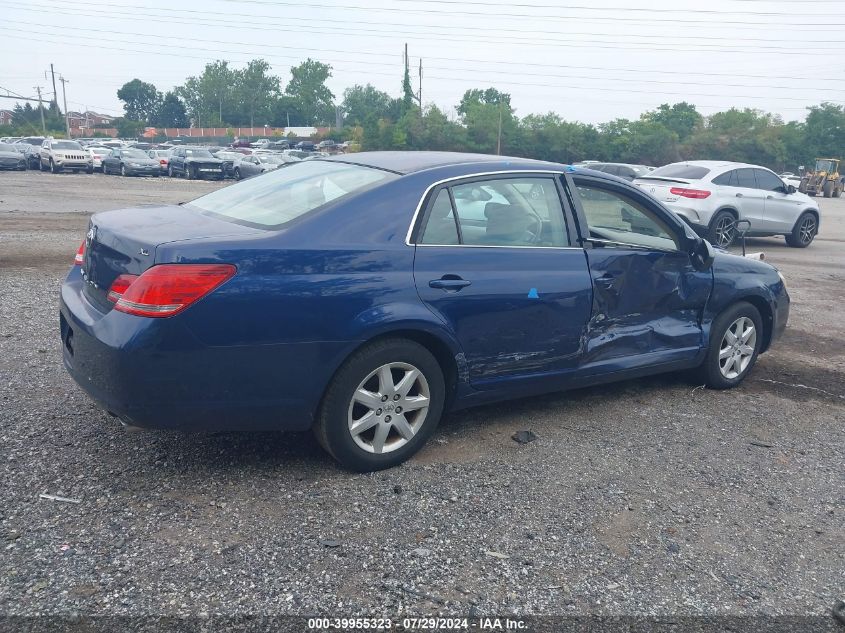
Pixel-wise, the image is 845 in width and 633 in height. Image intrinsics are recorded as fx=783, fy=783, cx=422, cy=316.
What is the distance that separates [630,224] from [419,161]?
1662 mm

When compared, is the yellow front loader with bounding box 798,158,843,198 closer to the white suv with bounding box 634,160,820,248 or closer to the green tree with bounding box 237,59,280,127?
the white suv with bounding box 634,160,820,248

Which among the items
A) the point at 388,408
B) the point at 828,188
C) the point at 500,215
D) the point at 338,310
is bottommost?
the point at 828,188

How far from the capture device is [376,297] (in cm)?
391

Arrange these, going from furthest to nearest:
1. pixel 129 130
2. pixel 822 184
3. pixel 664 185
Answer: pixel 129 130 < pixel 822 184 < pixel 664 185

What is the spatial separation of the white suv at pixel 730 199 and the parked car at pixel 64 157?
97.7ft

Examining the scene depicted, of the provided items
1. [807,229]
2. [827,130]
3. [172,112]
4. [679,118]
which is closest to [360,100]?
[172,112]

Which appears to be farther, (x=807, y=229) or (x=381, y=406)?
(x=807, y=229)

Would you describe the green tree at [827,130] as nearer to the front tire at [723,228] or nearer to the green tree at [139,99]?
the front tire at [723,228]

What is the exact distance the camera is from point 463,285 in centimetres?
426

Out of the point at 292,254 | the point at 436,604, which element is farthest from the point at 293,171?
the point at 436,604

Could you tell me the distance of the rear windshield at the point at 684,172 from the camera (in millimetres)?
14203

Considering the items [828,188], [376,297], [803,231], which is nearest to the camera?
[376,297]

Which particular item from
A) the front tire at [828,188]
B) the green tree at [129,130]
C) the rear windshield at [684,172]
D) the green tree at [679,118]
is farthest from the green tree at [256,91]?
the rear windshield at [684,172]

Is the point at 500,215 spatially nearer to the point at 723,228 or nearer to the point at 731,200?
the point at 723,228
